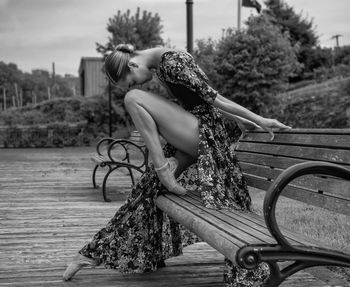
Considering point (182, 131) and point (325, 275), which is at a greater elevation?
point (182, 131)

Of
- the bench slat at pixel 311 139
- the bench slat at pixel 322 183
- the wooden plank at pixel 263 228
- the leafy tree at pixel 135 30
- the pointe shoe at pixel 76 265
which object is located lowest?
the pointe shoe at pixel 76 265

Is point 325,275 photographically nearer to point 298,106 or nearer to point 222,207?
point 222,207

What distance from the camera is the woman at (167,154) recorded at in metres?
3.15

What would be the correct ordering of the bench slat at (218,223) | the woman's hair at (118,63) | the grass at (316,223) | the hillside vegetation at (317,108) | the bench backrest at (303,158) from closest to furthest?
the bench slat at (218,223) → the bench backrest at (303,158) → the woman's hair at (118,63) → the grass at (316,223) → the hillside vegetation at (317,108)

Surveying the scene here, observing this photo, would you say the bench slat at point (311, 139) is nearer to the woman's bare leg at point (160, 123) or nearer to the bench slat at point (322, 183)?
the bench slat at point (322, 183)

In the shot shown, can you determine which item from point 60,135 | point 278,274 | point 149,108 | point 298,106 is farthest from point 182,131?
point 60,135

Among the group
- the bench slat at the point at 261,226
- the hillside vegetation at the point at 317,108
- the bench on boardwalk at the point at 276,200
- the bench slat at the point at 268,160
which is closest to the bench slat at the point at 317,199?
the bench on boardwalk at the point at 276,200

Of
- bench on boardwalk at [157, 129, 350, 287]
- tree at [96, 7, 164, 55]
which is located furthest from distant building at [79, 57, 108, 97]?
bench on boardwalk at [157, 129, 350, 287]

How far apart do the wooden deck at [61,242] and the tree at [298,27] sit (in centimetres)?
2474

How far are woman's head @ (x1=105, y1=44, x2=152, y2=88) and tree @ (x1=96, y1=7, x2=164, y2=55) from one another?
25.6 m

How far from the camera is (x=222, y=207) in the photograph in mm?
3020

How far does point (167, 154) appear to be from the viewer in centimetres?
352

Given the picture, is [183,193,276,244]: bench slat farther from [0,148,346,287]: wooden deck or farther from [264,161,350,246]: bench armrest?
[0,148,346,287]: wooden deck

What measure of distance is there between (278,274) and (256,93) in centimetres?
1280
